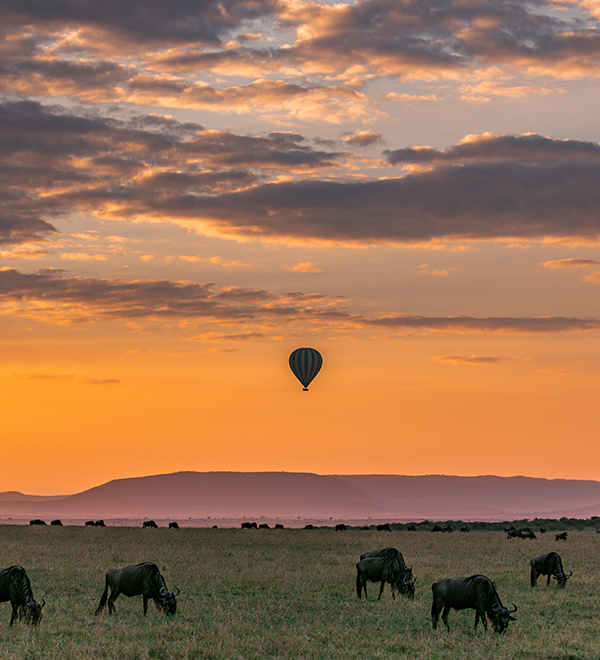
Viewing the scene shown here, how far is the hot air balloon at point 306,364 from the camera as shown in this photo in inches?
2638

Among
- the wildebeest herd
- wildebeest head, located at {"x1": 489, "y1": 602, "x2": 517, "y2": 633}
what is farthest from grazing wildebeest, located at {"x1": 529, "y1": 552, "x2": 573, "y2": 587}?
wildebeest head, located at {"x1": 489, "y1": 602, "x2": 517, "y2": 633}

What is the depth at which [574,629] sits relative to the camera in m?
21.1

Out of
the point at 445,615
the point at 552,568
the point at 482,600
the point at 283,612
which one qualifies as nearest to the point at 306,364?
the point at 552,568

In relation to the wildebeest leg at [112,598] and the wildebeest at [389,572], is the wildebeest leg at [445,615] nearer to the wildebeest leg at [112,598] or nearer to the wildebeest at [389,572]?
the wildebeest at [389,572]

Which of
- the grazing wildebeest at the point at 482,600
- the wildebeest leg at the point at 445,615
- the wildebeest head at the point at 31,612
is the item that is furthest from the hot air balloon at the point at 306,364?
the wildebeest head at the point at 31,612

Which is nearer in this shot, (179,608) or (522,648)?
(522,648)

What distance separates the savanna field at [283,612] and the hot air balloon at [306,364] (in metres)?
24.5

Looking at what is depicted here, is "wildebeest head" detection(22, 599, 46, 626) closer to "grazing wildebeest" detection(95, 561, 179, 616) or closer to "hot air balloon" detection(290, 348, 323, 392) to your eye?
"grazing wildebeest" detection(95, 561, 179, 616)

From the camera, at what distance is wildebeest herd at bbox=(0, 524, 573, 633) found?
2006cm

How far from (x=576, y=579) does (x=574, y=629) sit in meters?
11.1

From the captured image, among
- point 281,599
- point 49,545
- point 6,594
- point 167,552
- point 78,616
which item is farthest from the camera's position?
point 49,545

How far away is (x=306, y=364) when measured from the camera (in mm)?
67125

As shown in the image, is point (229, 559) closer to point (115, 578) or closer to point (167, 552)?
point (167, 552)

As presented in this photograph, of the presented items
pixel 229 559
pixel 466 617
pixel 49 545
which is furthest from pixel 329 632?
pixel 49 545
